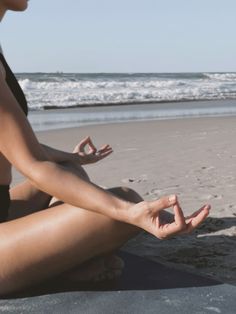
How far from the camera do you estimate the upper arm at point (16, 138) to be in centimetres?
206

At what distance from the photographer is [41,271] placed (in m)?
2.32

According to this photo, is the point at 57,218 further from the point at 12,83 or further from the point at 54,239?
the point at 12,83

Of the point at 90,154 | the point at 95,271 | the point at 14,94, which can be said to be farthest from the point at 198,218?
the point at 90,154

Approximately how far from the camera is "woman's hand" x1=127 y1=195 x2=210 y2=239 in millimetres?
1857

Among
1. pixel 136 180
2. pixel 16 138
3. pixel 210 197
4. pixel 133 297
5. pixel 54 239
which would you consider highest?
pixel 16 138

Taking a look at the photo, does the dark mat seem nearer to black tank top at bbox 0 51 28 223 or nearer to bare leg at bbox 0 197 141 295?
bare leg at bbox 0 197 141 295

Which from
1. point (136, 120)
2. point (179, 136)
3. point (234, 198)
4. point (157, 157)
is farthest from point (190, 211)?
point (136, 120)

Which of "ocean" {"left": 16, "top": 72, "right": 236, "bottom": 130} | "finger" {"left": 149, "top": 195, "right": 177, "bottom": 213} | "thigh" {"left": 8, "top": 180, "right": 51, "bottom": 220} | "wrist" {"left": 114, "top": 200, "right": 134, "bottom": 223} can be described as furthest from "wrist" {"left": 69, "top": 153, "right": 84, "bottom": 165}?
"ocean" {"left": 16, "top": 72, "right": 236, "bottom": 130}

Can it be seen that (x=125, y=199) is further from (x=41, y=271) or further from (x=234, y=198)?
(x=234, y=198)

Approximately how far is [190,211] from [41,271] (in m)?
2.04

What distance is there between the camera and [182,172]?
5.89m

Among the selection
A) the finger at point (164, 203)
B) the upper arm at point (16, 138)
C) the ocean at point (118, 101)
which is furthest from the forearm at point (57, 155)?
the ocean at point (118, 101)

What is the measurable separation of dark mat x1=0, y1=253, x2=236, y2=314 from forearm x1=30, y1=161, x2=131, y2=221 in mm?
466

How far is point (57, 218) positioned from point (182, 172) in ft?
12.3
